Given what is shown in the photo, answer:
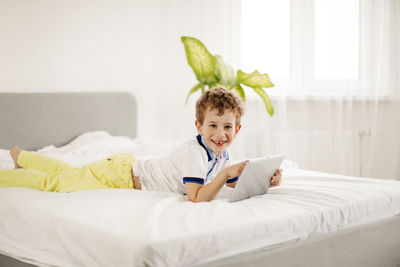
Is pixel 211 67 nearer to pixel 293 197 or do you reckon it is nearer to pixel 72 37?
pixel 72 37

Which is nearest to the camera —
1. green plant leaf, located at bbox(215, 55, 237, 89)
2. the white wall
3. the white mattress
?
the white mattress

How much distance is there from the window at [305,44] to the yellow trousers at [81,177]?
2.11m

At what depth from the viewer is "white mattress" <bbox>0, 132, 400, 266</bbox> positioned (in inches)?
48.4

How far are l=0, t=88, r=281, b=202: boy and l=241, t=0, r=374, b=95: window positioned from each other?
2091mm

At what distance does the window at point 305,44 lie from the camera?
383cm

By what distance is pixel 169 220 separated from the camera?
4.44 ft

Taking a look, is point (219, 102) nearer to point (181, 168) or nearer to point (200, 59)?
point (181, 168)

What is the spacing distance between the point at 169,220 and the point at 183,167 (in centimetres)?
43

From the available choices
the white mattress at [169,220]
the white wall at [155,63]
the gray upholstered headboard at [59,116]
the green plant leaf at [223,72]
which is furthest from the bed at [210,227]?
the white wall at [155,63]

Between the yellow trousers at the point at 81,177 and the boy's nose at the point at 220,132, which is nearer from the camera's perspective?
the boy's nose at the point at 220,132

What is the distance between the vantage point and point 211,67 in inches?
133

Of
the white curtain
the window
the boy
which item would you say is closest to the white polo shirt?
the boy

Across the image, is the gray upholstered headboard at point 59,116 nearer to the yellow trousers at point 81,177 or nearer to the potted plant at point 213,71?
the potted plant at point 213,71

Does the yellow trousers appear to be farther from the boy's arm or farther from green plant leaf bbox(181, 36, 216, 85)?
green plant leaf bbox(181, 36, 216, 85)
